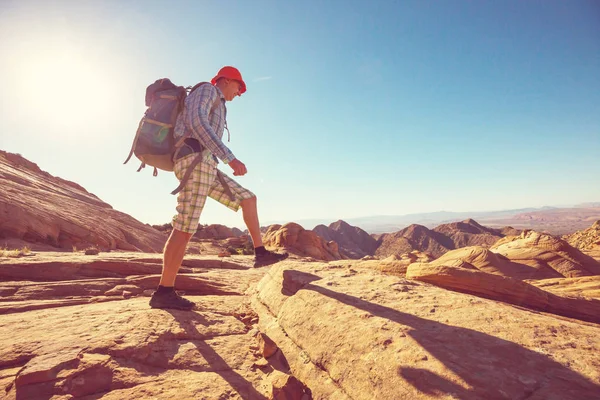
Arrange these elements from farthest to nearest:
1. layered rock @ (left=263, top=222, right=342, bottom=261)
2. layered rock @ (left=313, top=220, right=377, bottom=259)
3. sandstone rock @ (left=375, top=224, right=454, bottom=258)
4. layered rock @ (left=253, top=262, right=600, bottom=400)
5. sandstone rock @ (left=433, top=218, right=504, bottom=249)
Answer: layered rock @ (left=313, top=220, right=377, bottom=259), sandstone rock @ (left=375, top=224, right=454, bottom=258), sandstone rock @ (left=433, top=218, right=504, bottom=249), layered rock @ (left=263, top=222, right=342, bottom=261), layered rock @ (left=253, top=262, right=600, bottom=400)

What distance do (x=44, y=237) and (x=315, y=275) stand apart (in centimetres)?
1661

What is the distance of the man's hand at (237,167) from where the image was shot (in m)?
4.59

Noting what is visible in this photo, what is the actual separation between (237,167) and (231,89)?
174cm

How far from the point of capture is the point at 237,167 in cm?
461

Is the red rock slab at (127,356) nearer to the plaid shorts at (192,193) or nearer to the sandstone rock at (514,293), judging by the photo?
the plaid shorts at (192,193)

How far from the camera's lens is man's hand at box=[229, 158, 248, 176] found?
4.59 metres

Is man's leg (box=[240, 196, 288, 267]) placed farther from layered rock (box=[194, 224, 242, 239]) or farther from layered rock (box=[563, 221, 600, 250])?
layered rock (box=[194, 224, 242, 239])

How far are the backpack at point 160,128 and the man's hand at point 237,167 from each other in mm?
548

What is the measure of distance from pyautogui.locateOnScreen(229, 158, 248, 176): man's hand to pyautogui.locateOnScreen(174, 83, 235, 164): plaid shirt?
0.20 ft

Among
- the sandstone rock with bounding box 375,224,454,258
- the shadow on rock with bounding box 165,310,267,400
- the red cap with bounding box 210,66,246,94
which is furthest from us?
the sandstone rock with bounding box 375,224,454,258

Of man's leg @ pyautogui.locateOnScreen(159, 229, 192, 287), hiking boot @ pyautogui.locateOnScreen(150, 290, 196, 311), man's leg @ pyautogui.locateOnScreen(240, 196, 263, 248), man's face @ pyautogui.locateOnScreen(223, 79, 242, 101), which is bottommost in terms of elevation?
hiking boot @ pyautogui.locateOnScreen(150, 290, 196, 311)

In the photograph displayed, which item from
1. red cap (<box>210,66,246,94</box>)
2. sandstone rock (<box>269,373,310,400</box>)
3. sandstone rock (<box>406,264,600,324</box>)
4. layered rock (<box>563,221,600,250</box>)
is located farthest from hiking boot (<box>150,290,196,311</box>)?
layered rock (<box>563,221,600,250</box>)

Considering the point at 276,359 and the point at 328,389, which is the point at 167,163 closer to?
the point at 276,359

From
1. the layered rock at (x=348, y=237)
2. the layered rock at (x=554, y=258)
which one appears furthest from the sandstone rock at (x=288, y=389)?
the layered rock at (x=348, y=237)
